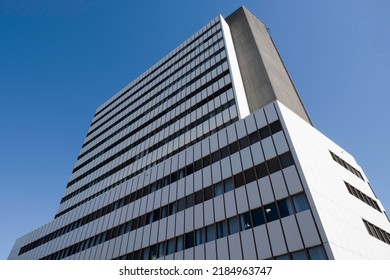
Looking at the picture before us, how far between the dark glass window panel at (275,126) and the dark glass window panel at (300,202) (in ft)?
21.2

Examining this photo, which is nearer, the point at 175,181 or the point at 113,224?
the point at 175,181

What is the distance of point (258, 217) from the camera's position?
18922 millimetres

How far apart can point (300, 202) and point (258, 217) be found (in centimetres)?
325

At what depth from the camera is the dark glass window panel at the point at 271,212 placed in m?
18.1

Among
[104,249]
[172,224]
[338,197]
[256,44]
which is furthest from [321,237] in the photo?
[256,44]

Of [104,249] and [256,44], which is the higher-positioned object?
[256,44]

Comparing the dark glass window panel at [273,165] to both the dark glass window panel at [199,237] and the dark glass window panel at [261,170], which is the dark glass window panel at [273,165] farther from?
the dark glass window panel at [199,237]

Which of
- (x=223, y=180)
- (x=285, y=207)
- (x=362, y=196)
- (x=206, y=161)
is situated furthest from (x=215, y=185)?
(x=362, y=196)

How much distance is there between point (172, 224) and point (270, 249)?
10048 millimetres

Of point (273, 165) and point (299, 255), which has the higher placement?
point (273, 165)

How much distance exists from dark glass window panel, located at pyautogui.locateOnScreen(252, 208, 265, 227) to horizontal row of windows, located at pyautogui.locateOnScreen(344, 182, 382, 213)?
36.2ft

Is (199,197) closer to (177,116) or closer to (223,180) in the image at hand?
(223,180)
